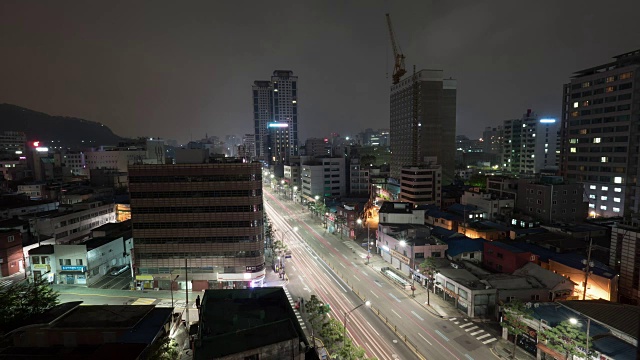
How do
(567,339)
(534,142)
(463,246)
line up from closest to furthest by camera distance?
→ (567,339) → (463,246) → (534,142)

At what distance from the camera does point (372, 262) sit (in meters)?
62.5

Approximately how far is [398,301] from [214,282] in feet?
94.6

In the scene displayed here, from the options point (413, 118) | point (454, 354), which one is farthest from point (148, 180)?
point (413, 118)

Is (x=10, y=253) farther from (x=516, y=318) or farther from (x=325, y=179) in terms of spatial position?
(x=325, y=179)

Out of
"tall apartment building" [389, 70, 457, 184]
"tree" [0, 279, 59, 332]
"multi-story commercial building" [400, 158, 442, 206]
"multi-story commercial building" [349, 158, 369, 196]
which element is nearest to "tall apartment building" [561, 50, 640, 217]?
"multi-story commercial building" [400, 158, 442, 206]

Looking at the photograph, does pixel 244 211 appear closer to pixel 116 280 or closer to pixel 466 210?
pixel 116 280

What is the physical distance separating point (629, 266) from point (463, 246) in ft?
69.6

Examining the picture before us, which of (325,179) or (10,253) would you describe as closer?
(10,253)

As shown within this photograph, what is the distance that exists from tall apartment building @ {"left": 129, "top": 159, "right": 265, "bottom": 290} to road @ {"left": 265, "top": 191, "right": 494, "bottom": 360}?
38.5 ft

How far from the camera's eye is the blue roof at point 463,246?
5581cm

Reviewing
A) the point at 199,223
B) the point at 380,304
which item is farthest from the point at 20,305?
the point at 380,304

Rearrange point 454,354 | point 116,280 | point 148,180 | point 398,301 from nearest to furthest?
point 454,354
point 398,301
point 148,180
point 116,280

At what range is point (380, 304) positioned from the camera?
4519cm

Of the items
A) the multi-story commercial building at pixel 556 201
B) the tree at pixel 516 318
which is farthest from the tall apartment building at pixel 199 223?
the multi-story commercial building at pixel 556 201
